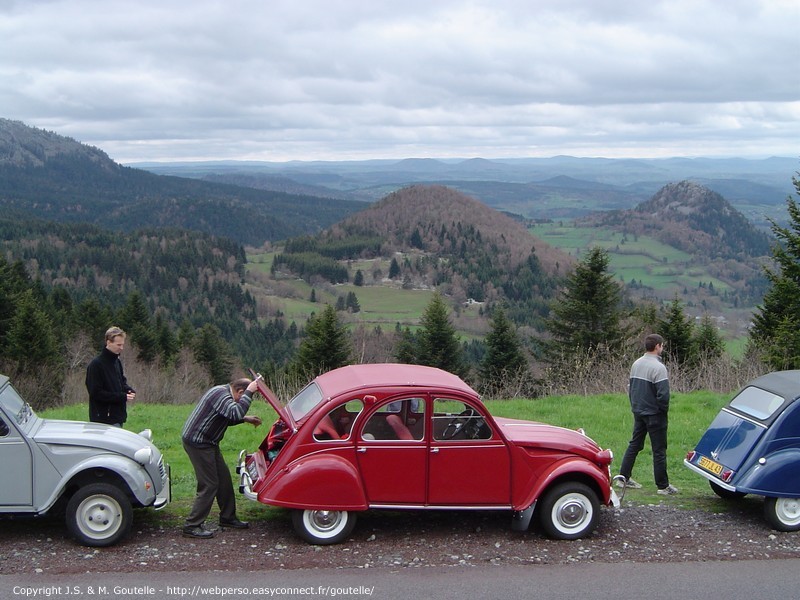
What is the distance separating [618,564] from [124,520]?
473 centimetres

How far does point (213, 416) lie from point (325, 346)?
2513 cm

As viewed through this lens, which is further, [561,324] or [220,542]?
[561,324]

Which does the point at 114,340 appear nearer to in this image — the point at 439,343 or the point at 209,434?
the point at 209,434

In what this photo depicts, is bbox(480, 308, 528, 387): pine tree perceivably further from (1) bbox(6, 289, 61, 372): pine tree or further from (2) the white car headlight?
(2) the white car headlight

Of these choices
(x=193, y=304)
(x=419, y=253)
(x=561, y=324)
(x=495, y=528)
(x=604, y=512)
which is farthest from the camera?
(x=419, y=253)

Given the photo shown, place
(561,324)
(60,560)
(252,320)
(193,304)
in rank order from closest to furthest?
(60,560), (561,324), (252,320), (193,304)

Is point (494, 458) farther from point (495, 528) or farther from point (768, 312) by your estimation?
point (768, 312)

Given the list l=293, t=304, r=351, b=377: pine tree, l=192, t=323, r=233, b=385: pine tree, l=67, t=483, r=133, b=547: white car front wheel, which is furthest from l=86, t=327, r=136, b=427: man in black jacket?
l=192, t=323, r=233, b=385: pine tree

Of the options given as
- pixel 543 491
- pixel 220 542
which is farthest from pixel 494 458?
pixel 220 542

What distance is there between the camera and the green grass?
9.15 metres

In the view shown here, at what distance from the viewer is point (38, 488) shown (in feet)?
23.2

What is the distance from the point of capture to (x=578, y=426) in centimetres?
1332

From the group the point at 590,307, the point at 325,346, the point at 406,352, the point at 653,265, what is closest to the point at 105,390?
the point at 325,346

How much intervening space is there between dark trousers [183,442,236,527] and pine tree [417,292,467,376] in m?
27.0
